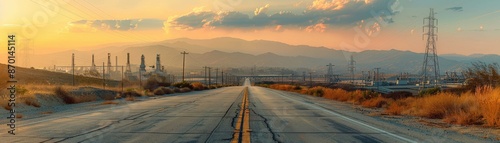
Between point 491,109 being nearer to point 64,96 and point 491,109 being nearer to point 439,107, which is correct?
point 439,107

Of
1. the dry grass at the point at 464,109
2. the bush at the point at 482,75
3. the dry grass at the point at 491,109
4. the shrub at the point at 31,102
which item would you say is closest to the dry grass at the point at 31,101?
the shrub at the point at 31,102

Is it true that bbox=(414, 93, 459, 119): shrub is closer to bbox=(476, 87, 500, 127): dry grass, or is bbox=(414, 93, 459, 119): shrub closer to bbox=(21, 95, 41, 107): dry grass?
bbox=(476, 87, 500, 127): dry grass

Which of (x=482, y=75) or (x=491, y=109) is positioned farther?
(x=482, y=75)

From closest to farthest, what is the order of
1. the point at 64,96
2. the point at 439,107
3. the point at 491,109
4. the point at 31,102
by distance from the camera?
the point at 491,109 < the point at 439,107 < the point at 31,102 < the point at 64,96

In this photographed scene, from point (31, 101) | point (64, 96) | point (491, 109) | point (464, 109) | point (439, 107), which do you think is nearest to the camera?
point (491, 109)

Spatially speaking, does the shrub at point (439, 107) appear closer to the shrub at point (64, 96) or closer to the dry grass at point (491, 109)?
the dry grass at point (491, 109)

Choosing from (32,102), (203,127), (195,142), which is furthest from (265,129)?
(32,102)

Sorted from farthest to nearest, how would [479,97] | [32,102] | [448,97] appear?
[32,102] → [448,97] → [479,97]

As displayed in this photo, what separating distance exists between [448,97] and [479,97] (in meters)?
1.96

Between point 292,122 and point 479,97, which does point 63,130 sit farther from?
point 479,97

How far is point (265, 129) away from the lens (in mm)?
12219

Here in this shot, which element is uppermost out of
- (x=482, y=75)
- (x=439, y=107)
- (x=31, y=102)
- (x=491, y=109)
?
(x=482, y=75)

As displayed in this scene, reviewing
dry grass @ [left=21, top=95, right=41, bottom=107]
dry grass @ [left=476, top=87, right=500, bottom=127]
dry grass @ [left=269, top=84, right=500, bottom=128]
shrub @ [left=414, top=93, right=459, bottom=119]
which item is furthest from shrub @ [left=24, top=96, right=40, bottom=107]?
dry grass @ [left=476, top=87, right=500, bottom=127]

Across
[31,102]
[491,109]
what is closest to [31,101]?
[31,102]
